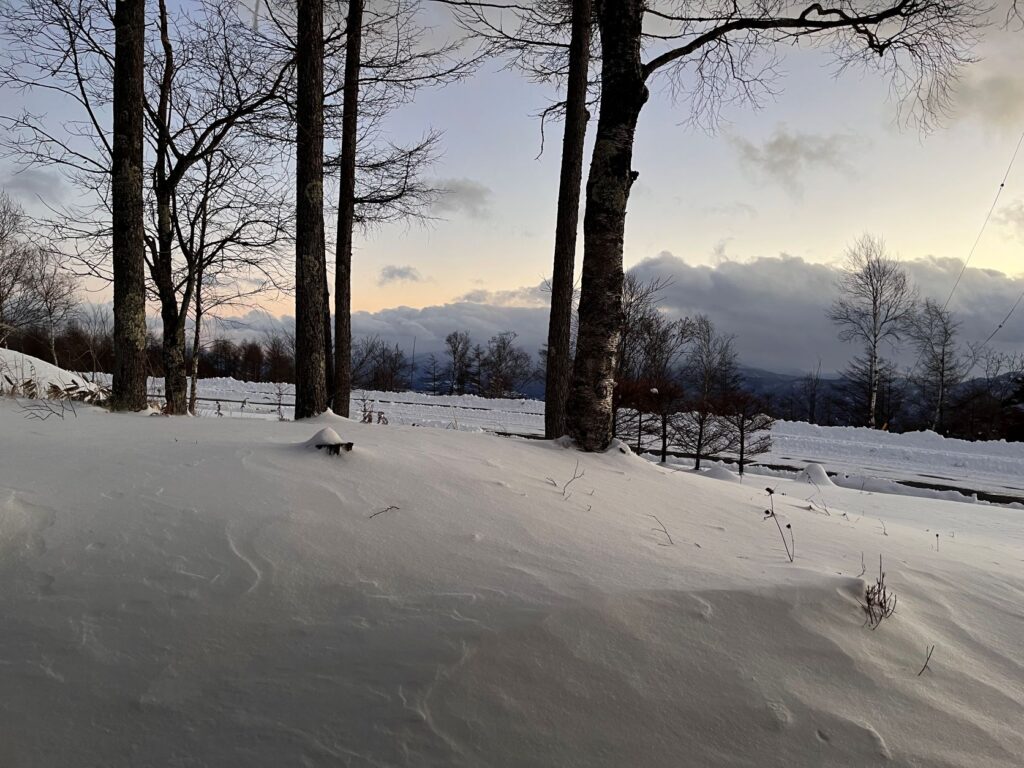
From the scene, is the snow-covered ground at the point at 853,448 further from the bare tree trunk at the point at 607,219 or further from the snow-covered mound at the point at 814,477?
the bare tree trunk at the point at 607,219

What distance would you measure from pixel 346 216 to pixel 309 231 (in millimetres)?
4053

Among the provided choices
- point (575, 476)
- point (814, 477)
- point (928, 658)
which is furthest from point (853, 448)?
point (928, 658)

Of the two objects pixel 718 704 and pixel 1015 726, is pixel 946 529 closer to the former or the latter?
pixel 1015 726

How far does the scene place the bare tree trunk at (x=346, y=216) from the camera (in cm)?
977

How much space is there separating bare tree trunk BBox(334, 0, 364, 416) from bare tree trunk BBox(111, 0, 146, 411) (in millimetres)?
3790

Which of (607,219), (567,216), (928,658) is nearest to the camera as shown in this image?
(928,658)

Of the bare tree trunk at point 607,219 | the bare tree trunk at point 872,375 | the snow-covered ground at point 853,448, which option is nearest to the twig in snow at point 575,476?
the bare tree trunk at point 607,219

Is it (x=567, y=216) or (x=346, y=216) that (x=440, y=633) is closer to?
(x=567, y=216)

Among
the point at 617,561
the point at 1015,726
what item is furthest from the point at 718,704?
the point at 1015,726

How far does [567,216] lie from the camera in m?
8.48

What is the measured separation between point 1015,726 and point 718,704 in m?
0.93

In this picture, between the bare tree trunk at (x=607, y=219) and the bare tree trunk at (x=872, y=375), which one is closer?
the bare tree trunk at (x=607, y=219)

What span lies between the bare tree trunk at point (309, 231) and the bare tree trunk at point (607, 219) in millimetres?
3045

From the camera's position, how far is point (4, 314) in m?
22.8
